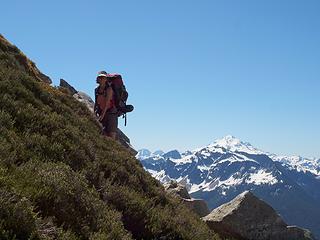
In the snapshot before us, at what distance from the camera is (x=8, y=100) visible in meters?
11.4

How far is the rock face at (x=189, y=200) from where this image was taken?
1806 cm

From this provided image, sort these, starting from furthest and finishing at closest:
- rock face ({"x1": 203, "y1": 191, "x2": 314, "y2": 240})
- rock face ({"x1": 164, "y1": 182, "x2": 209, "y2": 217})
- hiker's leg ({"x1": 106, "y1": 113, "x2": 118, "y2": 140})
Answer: hiker's leg ({"x1": 106, "y1": 113, "x2": 118, "y2": 140}), rock face ({"x1": 164, "y1": 182, "x2": 209, "y2": 217}), rock face ({"x1": 203, "y1": 191, "x2": 314, "y2": 240})

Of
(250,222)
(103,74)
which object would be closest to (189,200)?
(250,222)

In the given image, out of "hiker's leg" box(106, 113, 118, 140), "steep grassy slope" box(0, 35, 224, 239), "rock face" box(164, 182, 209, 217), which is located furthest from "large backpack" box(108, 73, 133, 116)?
"steep grassy slope" box(0, 35, 224, 239)

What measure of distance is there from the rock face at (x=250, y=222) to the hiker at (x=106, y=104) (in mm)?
5945

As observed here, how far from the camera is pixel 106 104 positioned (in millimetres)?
20016

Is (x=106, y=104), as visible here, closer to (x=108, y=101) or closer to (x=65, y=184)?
(x=108, y=101)

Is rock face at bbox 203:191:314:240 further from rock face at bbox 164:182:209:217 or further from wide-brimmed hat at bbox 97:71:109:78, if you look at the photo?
wide-brimmed hat at bbox 97:71:109:78

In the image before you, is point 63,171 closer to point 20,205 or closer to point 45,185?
point 45,185

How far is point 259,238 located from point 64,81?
18895 millimetres

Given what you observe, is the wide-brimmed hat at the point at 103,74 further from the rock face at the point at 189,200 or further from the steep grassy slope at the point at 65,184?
the rock face at the point at 189,200

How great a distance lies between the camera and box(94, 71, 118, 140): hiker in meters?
19.8

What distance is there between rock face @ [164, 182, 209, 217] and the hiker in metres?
3.38

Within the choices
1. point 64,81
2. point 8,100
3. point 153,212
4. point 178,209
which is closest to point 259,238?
point 178,209
